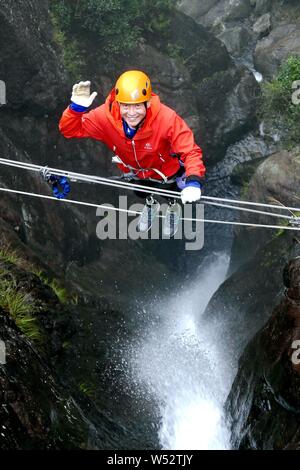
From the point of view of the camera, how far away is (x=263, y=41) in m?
23.1

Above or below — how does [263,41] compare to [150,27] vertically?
above

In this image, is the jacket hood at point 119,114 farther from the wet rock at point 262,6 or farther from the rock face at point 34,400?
the wet rock at point 262,6

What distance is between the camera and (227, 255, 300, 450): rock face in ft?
21.9

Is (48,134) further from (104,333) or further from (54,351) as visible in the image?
(54,351)

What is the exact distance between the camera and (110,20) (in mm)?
17250

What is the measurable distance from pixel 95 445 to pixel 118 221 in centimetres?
1060

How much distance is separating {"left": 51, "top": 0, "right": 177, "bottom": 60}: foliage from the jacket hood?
30.1ft

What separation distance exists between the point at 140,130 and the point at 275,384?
420cm

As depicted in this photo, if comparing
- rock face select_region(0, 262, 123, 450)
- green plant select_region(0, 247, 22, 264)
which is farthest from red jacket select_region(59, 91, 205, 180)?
rock face select_region(0, 262, 123, 450)

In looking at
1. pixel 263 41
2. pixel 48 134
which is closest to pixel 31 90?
Answer: pixel 48 134
